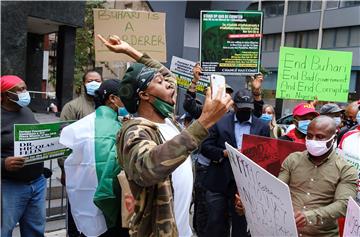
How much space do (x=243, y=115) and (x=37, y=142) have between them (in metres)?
1.95

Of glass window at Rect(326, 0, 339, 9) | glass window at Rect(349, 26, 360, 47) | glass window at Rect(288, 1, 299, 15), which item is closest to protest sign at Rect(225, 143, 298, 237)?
glass window at Rect(349, 26, 360, 47)

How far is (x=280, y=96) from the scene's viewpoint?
20.8 feet

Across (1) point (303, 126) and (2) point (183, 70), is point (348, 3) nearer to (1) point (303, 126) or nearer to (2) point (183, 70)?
(2) point (183, 70)

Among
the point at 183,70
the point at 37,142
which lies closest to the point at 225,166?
the point at 37,142

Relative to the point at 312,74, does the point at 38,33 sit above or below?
above

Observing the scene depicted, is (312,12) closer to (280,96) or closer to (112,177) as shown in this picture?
(280,96)

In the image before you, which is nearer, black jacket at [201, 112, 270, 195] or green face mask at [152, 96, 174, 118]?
green face mask at [152, 96, 174, 118]

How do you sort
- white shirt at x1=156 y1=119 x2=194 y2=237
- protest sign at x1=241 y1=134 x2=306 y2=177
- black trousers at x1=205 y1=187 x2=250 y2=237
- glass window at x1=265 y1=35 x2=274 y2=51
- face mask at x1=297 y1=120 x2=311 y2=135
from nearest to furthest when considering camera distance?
white shirt at x1=156 y1=119 x2=194 y2=237, protest sign at x1=241 y1=134 x2=306 y2=177, face mask at x1=297 y1=120 x2=311 y2=135, black trousers at x1=205 y1=187 x2=250 y2=237, glass window at x1=265 y1=35 x2=274 y2=51

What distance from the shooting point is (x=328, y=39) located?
38844mm

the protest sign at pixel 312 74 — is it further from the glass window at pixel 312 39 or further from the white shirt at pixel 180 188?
the glass window at pixel 312 39

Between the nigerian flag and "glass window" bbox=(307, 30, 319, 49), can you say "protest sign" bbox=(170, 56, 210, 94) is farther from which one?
"glass window" bbox=(307, 30, 319, 49)

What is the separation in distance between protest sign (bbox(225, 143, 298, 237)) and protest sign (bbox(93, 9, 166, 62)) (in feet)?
10.3

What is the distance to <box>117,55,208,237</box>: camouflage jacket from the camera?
5.97 ft

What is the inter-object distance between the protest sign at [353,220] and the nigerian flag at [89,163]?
59.7 inches
